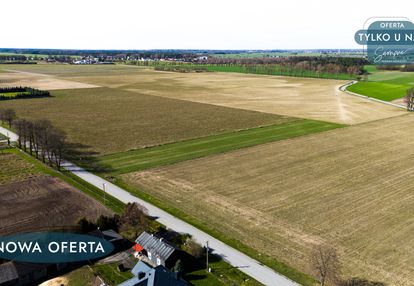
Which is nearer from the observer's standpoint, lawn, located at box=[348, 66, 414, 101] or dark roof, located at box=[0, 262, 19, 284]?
dark roof, located at box=[0, 262, 19, 284]

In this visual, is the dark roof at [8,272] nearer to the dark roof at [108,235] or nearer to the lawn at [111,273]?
the lawn at [111,273]

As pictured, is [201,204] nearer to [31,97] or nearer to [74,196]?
[74,196]

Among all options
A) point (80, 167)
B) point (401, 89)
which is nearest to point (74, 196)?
point (80, 167)

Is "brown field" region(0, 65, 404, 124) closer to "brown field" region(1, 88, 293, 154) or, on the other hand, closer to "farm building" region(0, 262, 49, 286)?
"brown field" region(1, 88, 293, 154)

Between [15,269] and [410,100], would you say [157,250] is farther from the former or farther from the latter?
[410,100]

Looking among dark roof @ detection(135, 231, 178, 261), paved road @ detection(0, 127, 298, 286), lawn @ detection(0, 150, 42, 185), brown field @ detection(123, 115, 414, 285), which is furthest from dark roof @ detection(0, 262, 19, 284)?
lawn @ detection(0, 150, 42, 185)

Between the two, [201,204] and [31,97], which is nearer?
[201,204]

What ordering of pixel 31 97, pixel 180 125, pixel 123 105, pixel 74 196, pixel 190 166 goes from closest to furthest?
pixel 74 196 → pixel 190 166 → pixel 180 125 → pixel 123 105 → pixel 31 97
